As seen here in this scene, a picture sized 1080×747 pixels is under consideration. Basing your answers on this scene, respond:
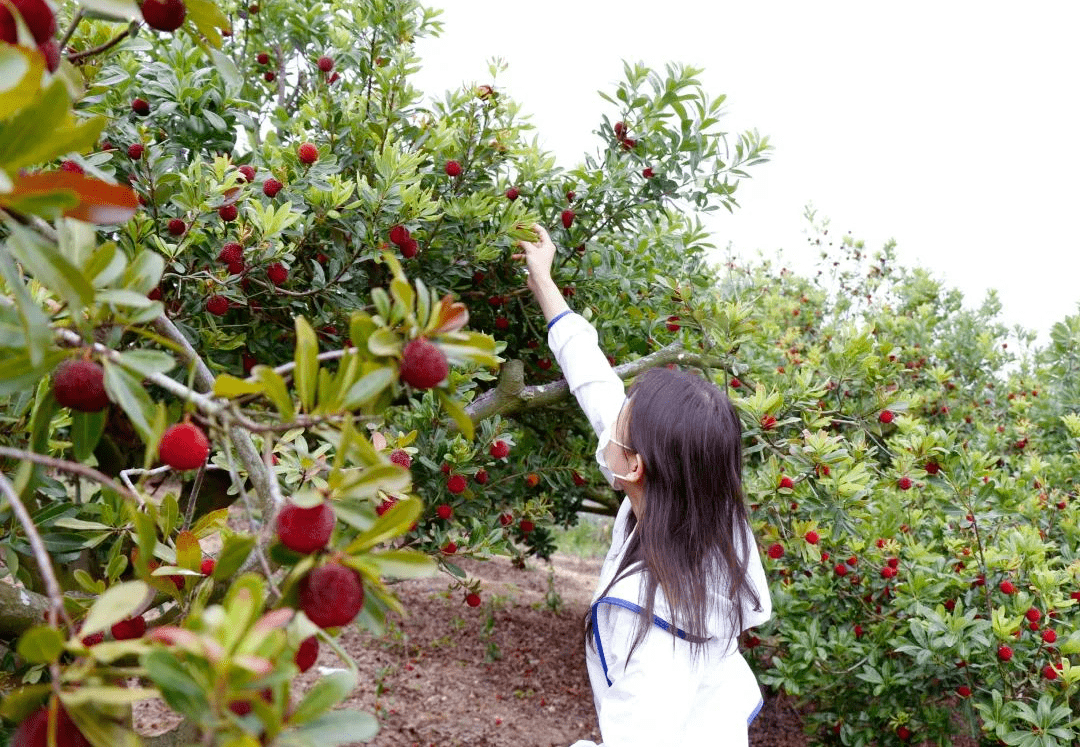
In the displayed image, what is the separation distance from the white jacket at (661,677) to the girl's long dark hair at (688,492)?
46 millimetres

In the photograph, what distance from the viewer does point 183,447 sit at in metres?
0.92

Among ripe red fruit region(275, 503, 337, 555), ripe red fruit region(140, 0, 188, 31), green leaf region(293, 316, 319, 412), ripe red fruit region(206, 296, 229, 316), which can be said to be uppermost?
ripe red fruit region(140, 0, 188, 31)

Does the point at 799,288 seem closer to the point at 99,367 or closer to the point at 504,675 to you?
the point at 504,675

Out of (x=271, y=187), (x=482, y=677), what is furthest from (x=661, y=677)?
(x=482, y=677)

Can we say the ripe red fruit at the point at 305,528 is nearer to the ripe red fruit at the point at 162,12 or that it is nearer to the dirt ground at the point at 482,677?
the ripe red fruit at the point at 162,12

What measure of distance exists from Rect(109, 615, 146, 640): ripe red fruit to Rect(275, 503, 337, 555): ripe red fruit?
1.72 feet

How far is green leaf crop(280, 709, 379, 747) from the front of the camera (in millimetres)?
697

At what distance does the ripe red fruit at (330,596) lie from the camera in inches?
32.0

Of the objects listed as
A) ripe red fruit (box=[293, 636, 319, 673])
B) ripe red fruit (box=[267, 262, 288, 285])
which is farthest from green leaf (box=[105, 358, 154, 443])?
ripe red fruit (box=[267, 262, 288, 285])

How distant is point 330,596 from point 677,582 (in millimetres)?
1218

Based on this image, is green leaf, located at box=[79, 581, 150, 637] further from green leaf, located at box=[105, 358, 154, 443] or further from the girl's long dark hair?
the girl's long dark hair

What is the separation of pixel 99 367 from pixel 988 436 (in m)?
4.03

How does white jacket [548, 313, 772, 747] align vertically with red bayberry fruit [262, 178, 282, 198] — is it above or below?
below

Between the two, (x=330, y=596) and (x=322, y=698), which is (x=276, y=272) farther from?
(x=322, y=698)
